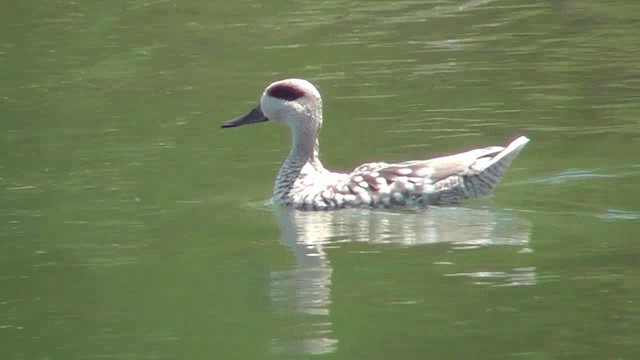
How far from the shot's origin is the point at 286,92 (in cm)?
1499

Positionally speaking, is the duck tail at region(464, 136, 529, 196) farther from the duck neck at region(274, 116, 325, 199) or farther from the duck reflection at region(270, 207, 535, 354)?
the duck neck at region(274, 116, 325, 199)

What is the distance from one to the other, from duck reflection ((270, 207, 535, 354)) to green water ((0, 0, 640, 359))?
0.03m

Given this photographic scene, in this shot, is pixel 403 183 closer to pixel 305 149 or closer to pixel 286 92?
pixel 305 149

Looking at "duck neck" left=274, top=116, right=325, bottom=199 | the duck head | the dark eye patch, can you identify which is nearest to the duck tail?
"duck neck" left=274, top=116, right=325, bottom=199

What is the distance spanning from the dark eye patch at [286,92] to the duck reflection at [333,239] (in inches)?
38.4

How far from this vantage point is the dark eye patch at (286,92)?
589 inches

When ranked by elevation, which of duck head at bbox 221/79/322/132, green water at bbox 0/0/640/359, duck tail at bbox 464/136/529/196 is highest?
duck head at bbox 221/79/322/132

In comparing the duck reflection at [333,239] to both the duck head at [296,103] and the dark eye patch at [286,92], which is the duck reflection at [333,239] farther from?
the dark eye patch at [286,92]

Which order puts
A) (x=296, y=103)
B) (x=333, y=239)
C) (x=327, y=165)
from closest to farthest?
(x=333, y=239)
(x=296, y=103)
(x=327, y=165)

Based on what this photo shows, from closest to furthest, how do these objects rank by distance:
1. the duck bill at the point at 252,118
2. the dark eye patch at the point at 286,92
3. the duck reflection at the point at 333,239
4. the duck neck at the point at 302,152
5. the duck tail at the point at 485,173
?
the duck reflection at the point at 333,239 → the duck tail at the point at 485,173 → the duck neck at the point at 302,152 → the dark eye patch at the point at 286,92 → the duck bill at the point at 252,118

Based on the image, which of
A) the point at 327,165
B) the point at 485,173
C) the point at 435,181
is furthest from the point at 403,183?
the point at 327,165

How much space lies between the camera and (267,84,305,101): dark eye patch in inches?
589

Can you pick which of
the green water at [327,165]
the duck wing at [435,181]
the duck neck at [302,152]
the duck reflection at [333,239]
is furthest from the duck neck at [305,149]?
the duck wing at [435,181]

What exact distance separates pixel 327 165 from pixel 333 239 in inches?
Result: 128
